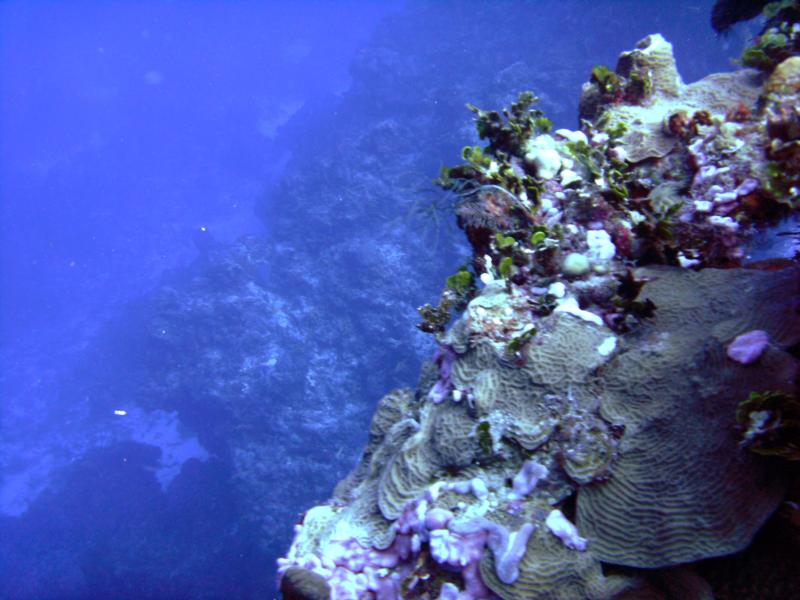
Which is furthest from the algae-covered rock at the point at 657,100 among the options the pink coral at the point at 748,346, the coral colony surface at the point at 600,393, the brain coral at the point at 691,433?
the pink coral at the point at 748,346

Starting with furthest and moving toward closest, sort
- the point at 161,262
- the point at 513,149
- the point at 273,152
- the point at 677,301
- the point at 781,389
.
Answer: the point at 273,152
the point at 161,262
the point at 513,149
the point at 677,301
the point at 781,389

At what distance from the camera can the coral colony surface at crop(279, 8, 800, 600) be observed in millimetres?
2469

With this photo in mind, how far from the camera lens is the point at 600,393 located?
2986 millimetres

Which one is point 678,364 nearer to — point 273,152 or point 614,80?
point 614,80

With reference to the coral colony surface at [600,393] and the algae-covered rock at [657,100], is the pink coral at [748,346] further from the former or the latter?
the algae-covered rock at [657,100]

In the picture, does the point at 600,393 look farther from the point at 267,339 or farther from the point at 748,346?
the point at 267,339

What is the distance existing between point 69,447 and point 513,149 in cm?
3049

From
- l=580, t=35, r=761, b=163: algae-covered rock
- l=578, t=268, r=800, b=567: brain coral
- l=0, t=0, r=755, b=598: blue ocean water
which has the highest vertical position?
l=0, t=0, r=755, b=598: blue ocean water

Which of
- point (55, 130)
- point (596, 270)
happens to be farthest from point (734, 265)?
point (55, 130)

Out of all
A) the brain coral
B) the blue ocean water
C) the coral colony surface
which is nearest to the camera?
the brain coral

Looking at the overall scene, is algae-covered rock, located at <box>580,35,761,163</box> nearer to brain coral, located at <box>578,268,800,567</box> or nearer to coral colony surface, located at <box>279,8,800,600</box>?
coral colony surface, located at <box>279,8,800,600</box>

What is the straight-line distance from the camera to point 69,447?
24.9 metres

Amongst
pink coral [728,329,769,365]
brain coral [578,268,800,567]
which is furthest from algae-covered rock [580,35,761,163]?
pink coral [728,329,769,365]

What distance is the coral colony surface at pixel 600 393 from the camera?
2.47m
